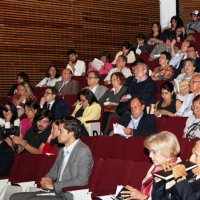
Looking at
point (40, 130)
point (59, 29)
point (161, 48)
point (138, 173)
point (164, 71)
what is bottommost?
point (138, 173)

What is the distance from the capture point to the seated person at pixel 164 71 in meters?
6.75

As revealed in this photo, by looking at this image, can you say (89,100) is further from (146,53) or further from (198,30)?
(198,30)

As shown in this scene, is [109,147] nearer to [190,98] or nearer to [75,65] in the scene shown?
[190,98]

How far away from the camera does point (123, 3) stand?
9.49 m

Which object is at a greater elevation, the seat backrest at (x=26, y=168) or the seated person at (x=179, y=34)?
the seated person at (x=179, y=34)

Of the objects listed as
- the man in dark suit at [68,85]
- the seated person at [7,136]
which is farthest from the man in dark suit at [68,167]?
the man in dark suit at [68,85]

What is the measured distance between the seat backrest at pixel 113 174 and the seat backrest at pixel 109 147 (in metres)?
0.56

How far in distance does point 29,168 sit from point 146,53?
4242 mm

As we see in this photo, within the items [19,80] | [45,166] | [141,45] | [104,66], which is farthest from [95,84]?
[141,45]

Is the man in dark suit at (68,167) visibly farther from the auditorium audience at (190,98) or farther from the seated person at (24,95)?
the seated person at (24,95)

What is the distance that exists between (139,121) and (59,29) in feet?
13.9

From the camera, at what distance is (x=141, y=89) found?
5.96 meters

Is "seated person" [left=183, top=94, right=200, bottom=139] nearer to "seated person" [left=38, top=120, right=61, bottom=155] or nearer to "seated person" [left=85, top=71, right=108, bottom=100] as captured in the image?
Result: "seated person" [left=38, top=120, right=61, bottom=155]

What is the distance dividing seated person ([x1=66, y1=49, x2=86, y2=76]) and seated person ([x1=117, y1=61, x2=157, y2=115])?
225 centimetres
